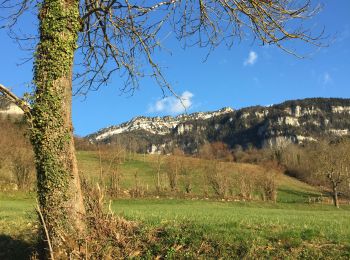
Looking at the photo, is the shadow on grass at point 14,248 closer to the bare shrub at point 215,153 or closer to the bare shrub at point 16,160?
the bare shrub at point 16,160

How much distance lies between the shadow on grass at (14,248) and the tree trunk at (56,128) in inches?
51.9

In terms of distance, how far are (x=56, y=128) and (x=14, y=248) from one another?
3273mm

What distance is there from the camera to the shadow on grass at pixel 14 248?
8852mm

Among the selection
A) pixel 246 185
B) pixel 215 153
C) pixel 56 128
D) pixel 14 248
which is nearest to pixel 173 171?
pixel 246 185

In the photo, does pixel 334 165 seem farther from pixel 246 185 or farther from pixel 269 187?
pixel 246 185

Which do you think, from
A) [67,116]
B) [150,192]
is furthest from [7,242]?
[150,192]

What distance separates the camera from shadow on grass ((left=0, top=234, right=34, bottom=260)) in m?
8.85

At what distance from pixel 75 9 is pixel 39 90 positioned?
5.41ft

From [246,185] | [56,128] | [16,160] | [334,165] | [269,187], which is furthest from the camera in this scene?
[246,185]

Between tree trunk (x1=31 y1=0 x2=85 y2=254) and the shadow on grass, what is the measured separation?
1317 mm

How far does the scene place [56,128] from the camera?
25.5 feet

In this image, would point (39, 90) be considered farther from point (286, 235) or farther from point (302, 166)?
point (302, 166)

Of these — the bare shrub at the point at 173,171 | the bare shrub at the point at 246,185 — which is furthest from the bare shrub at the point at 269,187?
the bare shrub at the point at 173,171

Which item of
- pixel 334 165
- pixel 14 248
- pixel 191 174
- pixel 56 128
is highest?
pixel 56 128
